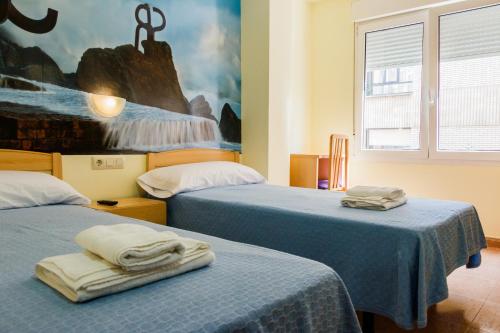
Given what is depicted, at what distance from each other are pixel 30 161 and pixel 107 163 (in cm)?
50

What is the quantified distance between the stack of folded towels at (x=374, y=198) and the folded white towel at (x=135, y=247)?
1.25 m

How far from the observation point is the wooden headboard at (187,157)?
9.61ft

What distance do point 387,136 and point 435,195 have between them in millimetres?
785

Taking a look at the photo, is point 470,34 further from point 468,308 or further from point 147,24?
point 147,24

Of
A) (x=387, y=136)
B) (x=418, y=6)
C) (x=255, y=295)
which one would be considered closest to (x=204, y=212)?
(x=255, y=295)

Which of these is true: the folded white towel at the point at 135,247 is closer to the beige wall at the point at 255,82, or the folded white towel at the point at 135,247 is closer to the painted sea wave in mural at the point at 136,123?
the painted sea wave in mural at the point at 136,123

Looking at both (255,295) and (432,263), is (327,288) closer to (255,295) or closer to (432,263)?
(255,295)

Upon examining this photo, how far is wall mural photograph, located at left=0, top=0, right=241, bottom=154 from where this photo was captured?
222 centimetres

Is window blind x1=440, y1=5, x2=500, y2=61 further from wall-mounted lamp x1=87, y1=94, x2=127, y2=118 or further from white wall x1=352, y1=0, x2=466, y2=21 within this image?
wall-mounted lamp x1=87, y1=94, x2=127, y2=118

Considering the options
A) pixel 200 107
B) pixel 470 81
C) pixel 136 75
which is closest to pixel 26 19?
pixel 136 75

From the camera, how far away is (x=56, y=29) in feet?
7.72

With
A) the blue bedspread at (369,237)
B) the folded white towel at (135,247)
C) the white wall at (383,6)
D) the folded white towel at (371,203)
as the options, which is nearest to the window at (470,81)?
the white wall at (383,6)

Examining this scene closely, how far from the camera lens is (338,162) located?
3.78 metres

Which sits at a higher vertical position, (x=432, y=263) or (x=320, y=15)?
(x=320, y=15)
